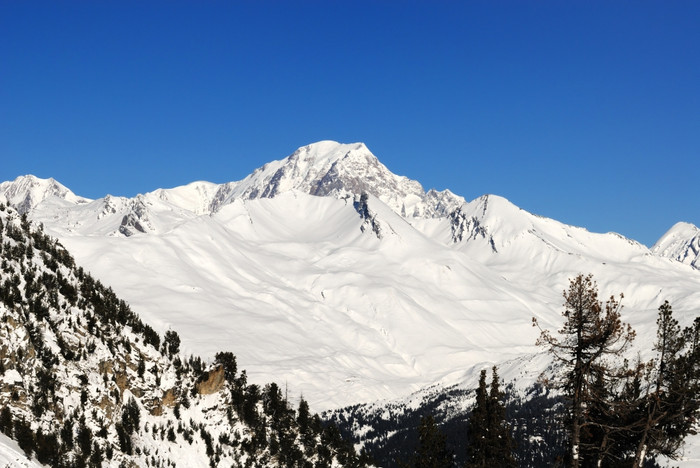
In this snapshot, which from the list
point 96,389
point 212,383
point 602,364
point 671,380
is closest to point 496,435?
point 671,380

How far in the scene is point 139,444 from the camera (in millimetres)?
54062

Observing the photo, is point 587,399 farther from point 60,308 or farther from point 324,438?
point 324,438

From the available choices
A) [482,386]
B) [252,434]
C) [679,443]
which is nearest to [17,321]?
[252,434]

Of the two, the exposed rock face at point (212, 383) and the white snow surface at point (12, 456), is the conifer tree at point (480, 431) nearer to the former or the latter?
the exposed rock face at point (212, 383)

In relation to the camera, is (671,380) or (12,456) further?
(671,380)

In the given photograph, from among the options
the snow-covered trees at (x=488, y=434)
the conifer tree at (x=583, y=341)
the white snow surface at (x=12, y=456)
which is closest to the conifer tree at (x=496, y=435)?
the snow-covered trees at (x=488, y=434)

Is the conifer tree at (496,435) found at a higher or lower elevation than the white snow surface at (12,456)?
higher

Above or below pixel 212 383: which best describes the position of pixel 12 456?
below

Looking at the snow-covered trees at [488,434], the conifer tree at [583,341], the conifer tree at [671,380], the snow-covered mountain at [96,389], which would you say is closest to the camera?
the conifer tree at [583,341]

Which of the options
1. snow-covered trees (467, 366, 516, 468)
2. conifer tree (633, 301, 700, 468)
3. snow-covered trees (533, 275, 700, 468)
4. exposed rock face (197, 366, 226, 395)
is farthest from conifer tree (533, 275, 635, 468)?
exposed rock face (197, 366, 226, 395)

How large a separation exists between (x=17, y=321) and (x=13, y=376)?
4405 millimetres

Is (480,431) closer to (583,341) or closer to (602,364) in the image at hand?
(602,364)

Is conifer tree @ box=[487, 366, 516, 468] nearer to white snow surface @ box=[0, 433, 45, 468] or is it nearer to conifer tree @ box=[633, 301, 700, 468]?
conifer tree @ box=[633, 301, 700, 468]

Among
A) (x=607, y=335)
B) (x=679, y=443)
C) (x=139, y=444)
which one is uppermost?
(x=607, y=335)
